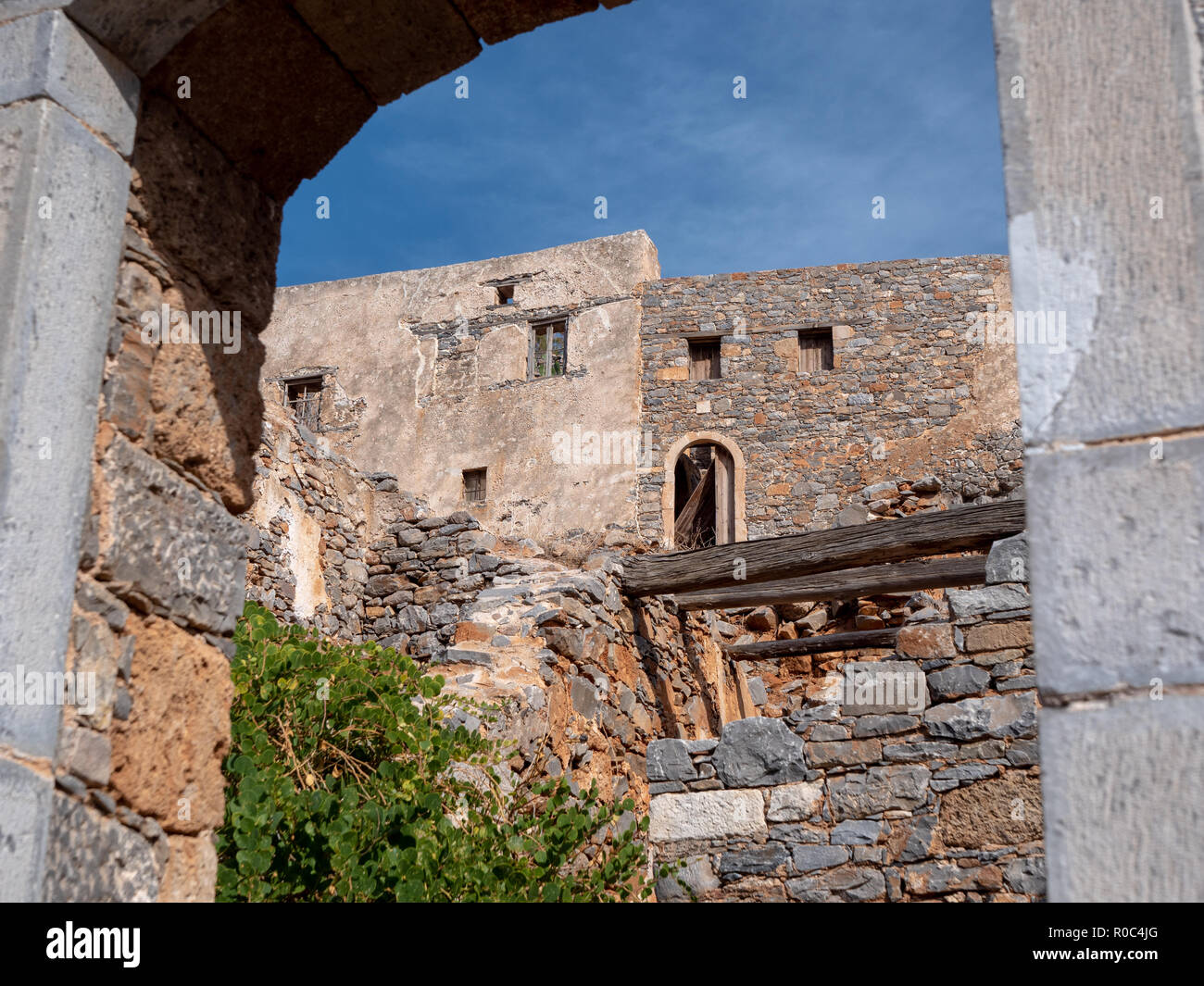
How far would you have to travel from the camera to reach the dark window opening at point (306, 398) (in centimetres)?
1981

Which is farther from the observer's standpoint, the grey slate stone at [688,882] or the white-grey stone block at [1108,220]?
the grey slate stone at [688,882]

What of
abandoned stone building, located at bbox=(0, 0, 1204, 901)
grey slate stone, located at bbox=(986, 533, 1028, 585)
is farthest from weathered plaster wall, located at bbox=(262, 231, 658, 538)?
abandoned stone building, located at bbox=(0, 0, 1204, 901)

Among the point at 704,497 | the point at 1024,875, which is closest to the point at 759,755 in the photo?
the point at 1024,875

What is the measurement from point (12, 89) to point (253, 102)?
21.0 inches

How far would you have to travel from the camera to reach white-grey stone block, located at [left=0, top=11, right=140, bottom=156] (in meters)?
2.29

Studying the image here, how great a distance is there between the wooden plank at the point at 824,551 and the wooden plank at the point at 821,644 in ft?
4.11

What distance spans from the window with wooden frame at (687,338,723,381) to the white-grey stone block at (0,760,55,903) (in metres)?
16.1

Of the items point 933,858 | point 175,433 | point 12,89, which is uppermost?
point 12,89

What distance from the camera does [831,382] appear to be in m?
17.5

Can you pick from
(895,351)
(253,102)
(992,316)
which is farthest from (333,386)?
(253,102)

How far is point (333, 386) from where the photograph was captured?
19.8m

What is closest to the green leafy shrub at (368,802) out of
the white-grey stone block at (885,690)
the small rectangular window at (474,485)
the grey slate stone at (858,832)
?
the grey slate stone at (858,832)

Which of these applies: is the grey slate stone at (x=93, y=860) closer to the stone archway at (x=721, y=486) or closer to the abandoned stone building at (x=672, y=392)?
the abandoned stone building at (x=672, y=392)
